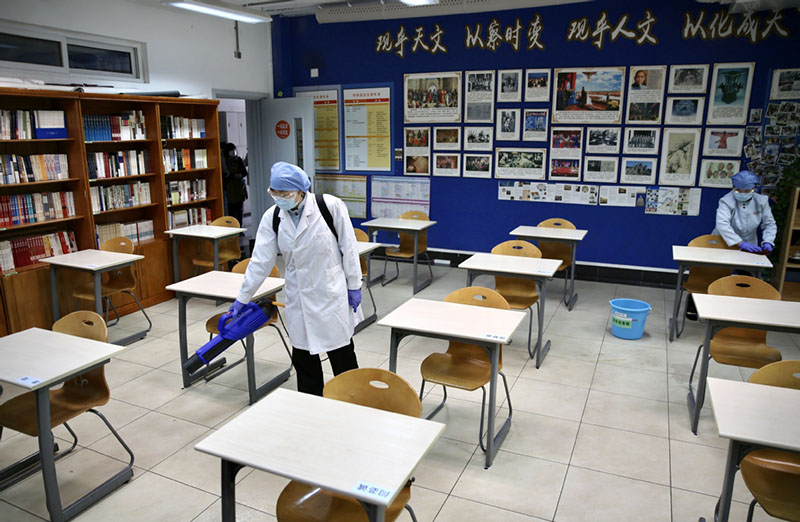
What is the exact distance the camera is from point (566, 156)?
270 inches

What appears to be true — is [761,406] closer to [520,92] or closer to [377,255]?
[520,92]

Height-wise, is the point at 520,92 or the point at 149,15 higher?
the point at 149,15

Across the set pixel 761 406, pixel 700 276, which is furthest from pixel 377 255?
pixel 761 406

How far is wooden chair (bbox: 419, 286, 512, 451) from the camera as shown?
10.3ft

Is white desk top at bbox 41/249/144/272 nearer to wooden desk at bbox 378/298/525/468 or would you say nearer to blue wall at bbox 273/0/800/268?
wooden desk at bbox 378/298/525/468

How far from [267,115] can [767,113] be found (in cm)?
635

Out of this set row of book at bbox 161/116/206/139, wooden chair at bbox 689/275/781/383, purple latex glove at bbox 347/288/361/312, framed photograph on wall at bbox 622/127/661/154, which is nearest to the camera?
purple latex glove at bbox 347/288/361/312

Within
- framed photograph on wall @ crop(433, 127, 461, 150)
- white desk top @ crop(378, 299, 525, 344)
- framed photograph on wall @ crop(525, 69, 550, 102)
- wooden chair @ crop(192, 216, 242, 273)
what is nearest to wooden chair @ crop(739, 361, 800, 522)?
white desk top @ crop(378, 299, 525, 344)

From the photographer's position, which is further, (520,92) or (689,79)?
(520,92)

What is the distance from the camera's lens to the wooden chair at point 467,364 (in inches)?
124

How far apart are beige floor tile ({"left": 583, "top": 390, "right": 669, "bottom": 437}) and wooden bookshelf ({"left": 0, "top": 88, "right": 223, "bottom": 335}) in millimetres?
4612

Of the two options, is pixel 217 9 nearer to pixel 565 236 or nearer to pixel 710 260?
pixel 565 236

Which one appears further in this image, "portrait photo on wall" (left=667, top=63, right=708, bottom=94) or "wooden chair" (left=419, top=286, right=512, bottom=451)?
"portrait photo on wall" (left=667, top=63, right=708, bottom=94)

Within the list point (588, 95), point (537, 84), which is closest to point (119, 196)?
point (537, 84)
